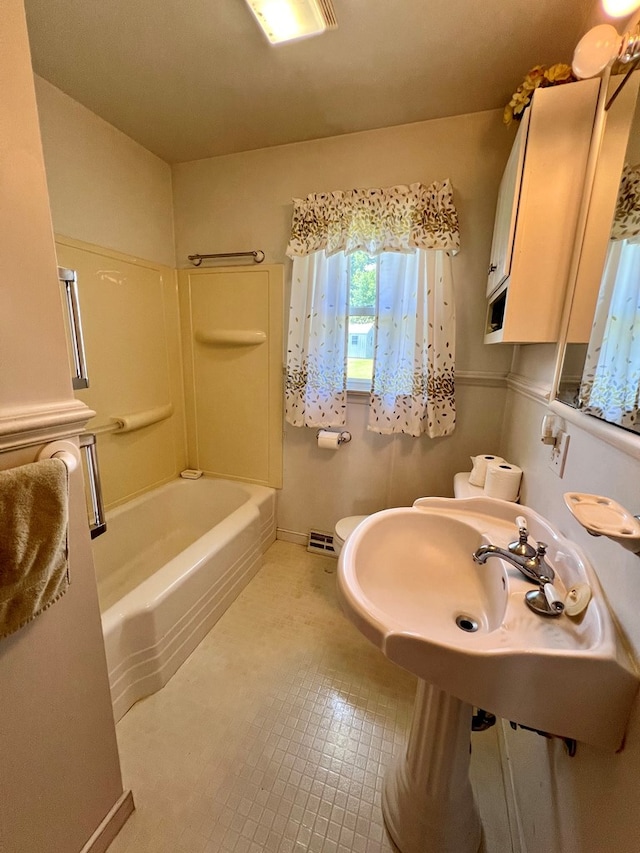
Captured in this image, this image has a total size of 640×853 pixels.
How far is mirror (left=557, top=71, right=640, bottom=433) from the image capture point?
2.35 ft

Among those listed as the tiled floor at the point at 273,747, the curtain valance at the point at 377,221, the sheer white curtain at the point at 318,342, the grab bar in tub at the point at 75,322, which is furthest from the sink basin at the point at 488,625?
the curtain valance at the point at 377,221

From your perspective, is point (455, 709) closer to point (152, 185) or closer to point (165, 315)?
point (165, 315)

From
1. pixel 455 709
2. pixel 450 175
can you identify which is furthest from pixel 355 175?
pixel 455 709

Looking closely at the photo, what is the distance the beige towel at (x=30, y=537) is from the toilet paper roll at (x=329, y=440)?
4.78 ft

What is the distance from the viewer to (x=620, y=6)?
0.78 m

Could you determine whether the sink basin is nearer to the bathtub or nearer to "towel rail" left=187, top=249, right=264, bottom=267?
the bathtub

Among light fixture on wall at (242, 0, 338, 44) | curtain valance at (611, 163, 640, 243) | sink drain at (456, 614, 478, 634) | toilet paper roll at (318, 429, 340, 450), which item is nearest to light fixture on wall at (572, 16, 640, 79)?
curtain valance at (611, 163, 640, 243)

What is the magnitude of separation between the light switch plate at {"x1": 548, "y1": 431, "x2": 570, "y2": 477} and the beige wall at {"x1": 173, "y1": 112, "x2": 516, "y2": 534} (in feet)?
2.88

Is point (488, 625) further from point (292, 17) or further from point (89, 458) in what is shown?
point (292, 17)

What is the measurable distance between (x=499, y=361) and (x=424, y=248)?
2.26 feet

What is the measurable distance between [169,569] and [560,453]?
1537 mm

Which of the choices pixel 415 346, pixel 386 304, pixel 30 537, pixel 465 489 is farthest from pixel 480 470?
pixel 30 537

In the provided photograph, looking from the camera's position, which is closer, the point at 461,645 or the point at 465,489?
the point at 461,645

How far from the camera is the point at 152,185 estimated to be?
207 centimetres
